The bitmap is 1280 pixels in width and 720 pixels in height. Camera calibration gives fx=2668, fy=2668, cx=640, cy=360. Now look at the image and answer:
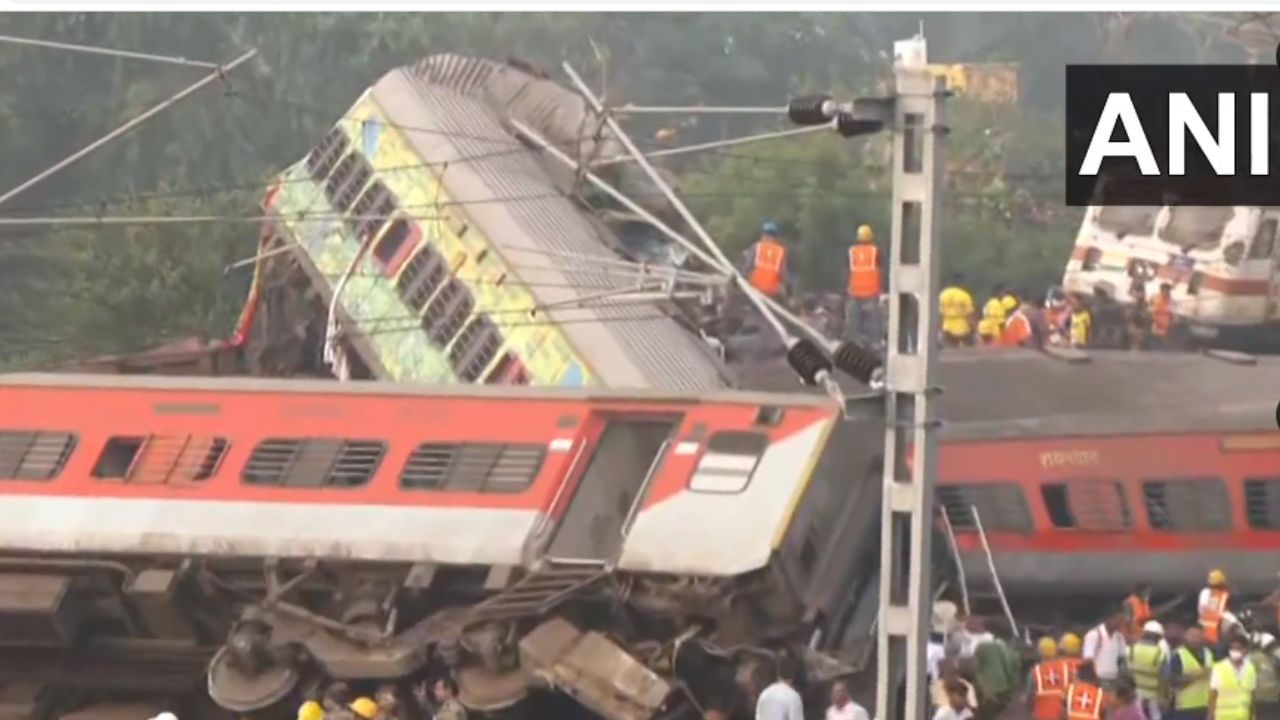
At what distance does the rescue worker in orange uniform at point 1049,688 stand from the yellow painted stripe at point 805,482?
2.00 metres

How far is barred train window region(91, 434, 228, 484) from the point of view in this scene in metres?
20.4

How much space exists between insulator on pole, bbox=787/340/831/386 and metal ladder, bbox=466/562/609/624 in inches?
205

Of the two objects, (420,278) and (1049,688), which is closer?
(1049,688)

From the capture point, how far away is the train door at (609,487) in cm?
1934

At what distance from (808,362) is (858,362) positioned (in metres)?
0.38

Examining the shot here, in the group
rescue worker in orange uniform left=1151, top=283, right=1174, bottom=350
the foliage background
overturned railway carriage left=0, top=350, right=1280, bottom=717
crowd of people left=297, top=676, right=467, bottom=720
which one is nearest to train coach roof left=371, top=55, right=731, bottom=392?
overturned railway carriage left=0, top=350, right=1280, bottom=717

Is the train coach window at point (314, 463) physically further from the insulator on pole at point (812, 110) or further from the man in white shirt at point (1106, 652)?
the insulator on pole at point (812, 110)

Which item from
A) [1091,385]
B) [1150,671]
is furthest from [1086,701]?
[1091,385]

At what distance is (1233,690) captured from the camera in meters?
17.0

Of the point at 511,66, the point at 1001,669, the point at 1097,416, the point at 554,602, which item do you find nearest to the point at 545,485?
the point at 554,602

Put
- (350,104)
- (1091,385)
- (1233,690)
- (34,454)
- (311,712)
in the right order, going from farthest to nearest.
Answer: (350,104) < (1091,385) < (34,454) < (311,712) < (1233,690)

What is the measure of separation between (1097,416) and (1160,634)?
3695 mm

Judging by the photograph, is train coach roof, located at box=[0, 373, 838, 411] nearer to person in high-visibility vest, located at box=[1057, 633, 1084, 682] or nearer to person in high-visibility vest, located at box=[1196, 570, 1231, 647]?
person in high-visibility vest, located at box=[1057, 633, 1084, 682]

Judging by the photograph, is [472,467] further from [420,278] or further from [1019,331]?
[1019,331]
